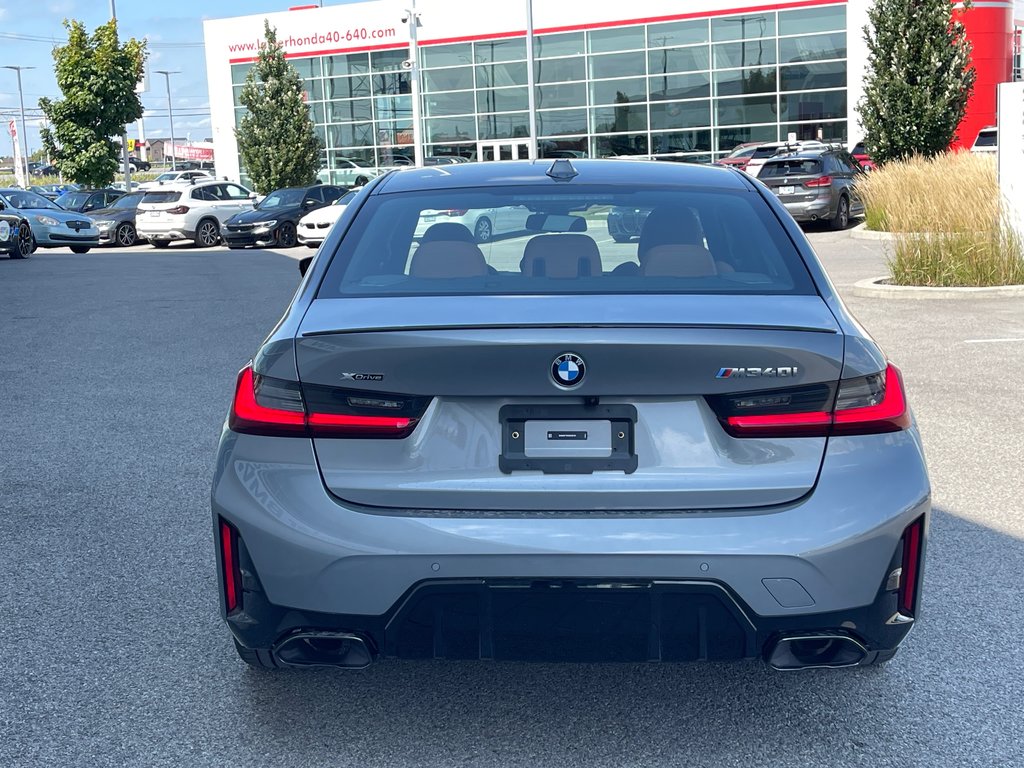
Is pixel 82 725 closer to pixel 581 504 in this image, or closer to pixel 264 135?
pixel 581 504

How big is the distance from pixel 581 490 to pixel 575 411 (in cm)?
19

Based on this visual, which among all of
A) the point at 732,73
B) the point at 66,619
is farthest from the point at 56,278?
the point at 732,73

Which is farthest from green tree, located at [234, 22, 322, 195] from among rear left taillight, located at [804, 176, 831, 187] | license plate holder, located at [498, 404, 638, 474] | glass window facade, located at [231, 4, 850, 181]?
license plate holder, located at [498, 404, 638, 474]

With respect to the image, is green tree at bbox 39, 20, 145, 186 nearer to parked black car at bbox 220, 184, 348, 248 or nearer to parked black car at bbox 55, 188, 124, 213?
parked black car at bbox 55, 188, 124, 213

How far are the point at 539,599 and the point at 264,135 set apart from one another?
136 feet

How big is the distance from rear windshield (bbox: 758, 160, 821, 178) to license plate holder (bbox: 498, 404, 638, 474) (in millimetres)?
24243

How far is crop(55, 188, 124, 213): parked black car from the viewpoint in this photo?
3628cm

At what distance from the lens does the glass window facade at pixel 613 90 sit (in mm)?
45594

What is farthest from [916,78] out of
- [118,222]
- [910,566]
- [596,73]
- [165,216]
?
[910,566]

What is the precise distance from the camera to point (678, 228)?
4.13 meters

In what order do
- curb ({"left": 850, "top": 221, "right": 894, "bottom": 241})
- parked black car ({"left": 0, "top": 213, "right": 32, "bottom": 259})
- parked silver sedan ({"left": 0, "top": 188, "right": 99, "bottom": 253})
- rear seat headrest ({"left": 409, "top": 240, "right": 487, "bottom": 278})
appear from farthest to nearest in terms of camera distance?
parked silver sedan ({"left": 0, "top": 188, "right": 99, "bottom": 253}) → parked black car ({"left": 0, "top": 213, "right": 32, "bottom": 259}) → curb ({"left": 850, "top": 221, "right": 894, "bottom": 241}) → rear seat headrest ({"left": 409, "top": 240, "right": 487, "bottom": 278})

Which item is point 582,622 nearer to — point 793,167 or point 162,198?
point 793,167

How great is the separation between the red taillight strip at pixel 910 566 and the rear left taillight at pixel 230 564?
5.55 ft

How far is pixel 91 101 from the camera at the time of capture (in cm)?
4119
